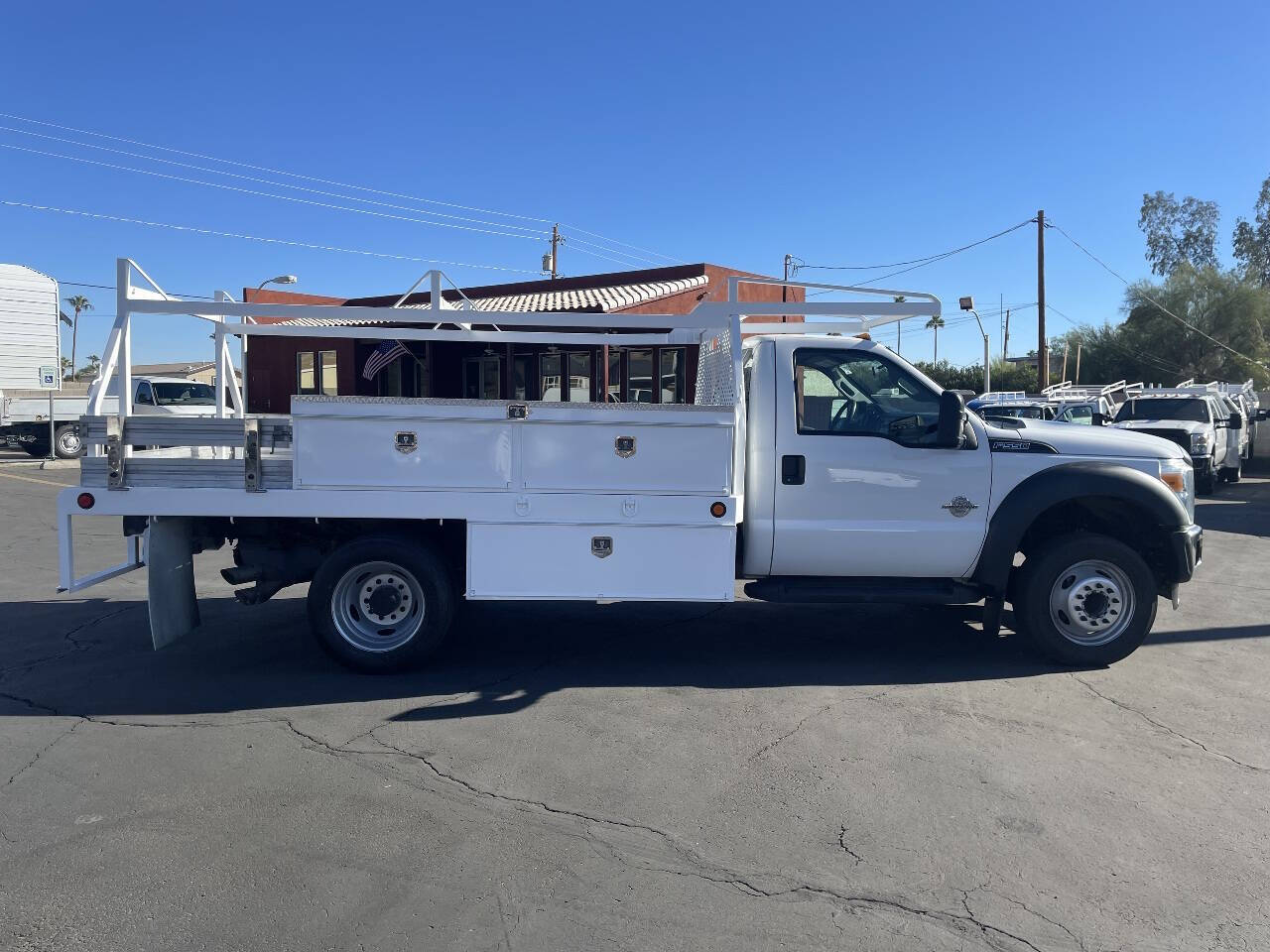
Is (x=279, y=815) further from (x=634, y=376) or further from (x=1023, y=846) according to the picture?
(x=634, y=376)

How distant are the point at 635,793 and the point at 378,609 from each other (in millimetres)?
2434

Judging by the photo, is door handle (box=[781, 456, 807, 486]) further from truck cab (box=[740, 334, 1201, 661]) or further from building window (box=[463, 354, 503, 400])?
building window (box=[463, 354, 503, 400])

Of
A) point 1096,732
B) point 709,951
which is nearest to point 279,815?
point 709,951

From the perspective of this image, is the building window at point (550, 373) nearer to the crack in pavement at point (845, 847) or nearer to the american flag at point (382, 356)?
the american flag at point (382, 356)

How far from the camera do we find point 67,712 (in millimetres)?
5348

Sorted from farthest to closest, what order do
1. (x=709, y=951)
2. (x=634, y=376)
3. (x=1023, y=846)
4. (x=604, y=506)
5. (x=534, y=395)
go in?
(x=534, y=395)
(x=634, y=376)
(x=604, y=506)
(x=1023, y=846)
(x=709, y=951)

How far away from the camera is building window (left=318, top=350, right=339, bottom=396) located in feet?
78.3

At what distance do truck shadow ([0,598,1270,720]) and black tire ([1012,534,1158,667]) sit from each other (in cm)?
24

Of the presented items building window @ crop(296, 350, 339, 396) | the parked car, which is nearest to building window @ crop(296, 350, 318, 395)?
building window @ crop(296, 350, 339, 396)

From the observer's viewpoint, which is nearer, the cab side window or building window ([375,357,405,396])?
the cab side window

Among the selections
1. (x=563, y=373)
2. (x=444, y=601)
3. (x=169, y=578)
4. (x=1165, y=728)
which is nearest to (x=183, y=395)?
(x=563, y=373)

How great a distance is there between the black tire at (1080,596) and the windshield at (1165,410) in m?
14.2

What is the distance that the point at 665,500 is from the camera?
5773 mm

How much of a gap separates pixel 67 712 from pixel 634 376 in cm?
1425
